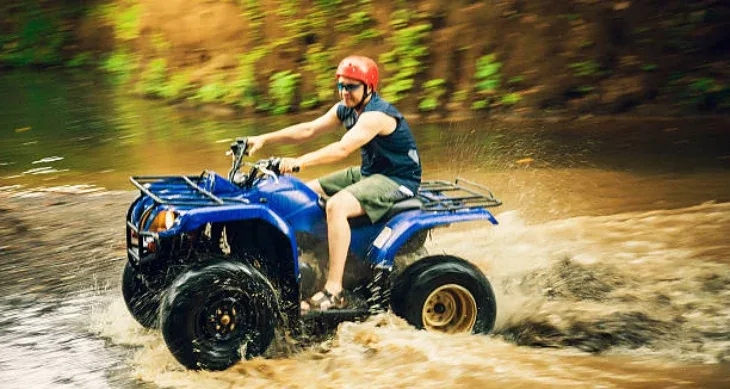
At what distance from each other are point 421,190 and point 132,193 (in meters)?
4.76

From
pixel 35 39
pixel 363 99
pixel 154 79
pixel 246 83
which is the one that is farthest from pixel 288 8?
pixel 363 99

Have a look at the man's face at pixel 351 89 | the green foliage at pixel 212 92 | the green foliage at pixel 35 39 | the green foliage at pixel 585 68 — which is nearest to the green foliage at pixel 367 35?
the green foliage at pixel 212 92

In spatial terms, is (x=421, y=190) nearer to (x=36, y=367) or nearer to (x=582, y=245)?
(x=582, y=245)

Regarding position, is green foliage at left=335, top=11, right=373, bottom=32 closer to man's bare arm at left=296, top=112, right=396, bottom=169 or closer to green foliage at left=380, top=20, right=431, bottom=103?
green foliage at left=380, top=20, right=431, bottom=103

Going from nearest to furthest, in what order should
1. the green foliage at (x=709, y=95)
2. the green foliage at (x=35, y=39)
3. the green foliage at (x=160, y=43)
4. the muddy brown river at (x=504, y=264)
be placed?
the muddy brown river at (x=504, y=264)
the green foliage at (x=709, y=95)
the green foliage at (x=160, y=43)
the green foliage at (x=35, y=39)

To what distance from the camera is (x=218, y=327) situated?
5.68 m

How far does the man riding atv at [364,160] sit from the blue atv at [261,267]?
115 millimetres

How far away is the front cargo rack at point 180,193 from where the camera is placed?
566 cm

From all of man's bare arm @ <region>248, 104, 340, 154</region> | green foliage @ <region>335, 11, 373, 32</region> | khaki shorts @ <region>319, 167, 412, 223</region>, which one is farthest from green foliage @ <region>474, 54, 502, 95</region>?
khaki shorts @ <region>319, 167, 412, 223</region>

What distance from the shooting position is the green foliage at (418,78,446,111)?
14.1 meters

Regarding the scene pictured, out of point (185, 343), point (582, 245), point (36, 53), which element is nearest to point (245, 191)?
point (185, 343)

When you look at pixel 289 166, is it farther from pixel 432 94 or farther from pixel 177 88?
pixel 177 88

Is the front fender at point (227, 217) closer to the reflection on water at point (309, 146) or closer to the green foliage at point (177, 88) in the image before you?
the reflection on water at point (309, 146)

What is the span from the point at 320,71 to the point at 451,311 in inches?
378
